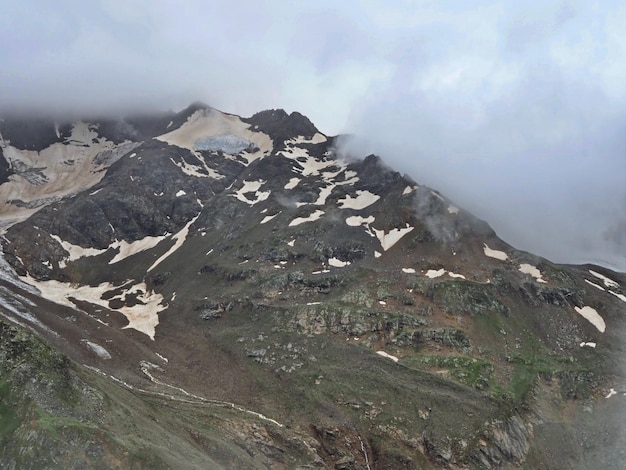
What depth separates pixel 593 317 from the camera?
95.6 meters

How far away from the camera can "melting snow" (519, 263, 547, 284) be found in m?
104

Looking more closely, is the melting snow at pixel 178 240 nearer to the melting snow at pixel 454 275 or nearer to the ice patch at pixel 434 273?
the ice patch at pixel 434 273

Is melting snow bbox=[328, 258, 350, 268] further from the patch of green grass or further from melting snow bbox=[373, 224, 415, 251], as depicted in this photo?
the patch of green grass

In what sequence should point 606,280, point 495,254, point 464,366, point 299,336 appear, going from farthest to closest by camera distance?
point 606,280
point 495,254
point 299,336
point 464,366

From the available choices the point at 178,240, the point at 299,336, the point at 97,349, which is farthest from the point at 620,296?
the point at 178,240

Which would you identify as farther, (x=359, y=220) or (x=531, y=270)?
(x=359, y=220)

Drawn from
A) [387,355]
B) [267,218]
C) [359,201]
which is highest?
[359,201]

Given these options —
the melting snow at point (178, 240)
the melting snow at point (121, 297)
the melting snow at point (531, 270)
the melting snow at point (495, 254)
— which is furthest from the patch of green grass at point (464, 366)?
the melting snow at point (178, 240)

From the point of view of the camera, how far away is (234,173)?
595 ft

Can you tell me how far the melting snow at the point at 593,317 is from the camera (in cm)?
9269

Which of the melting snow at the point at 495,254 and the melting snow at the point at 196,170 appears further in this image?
the melting snow at the point at 196,170

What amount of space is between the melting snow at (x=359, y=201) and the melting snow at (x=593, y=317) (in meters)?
61.8

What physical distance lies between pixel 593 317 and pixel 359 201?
6836cm

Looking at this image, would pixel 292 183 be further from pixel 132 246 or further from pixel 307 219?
pixel 132 246
